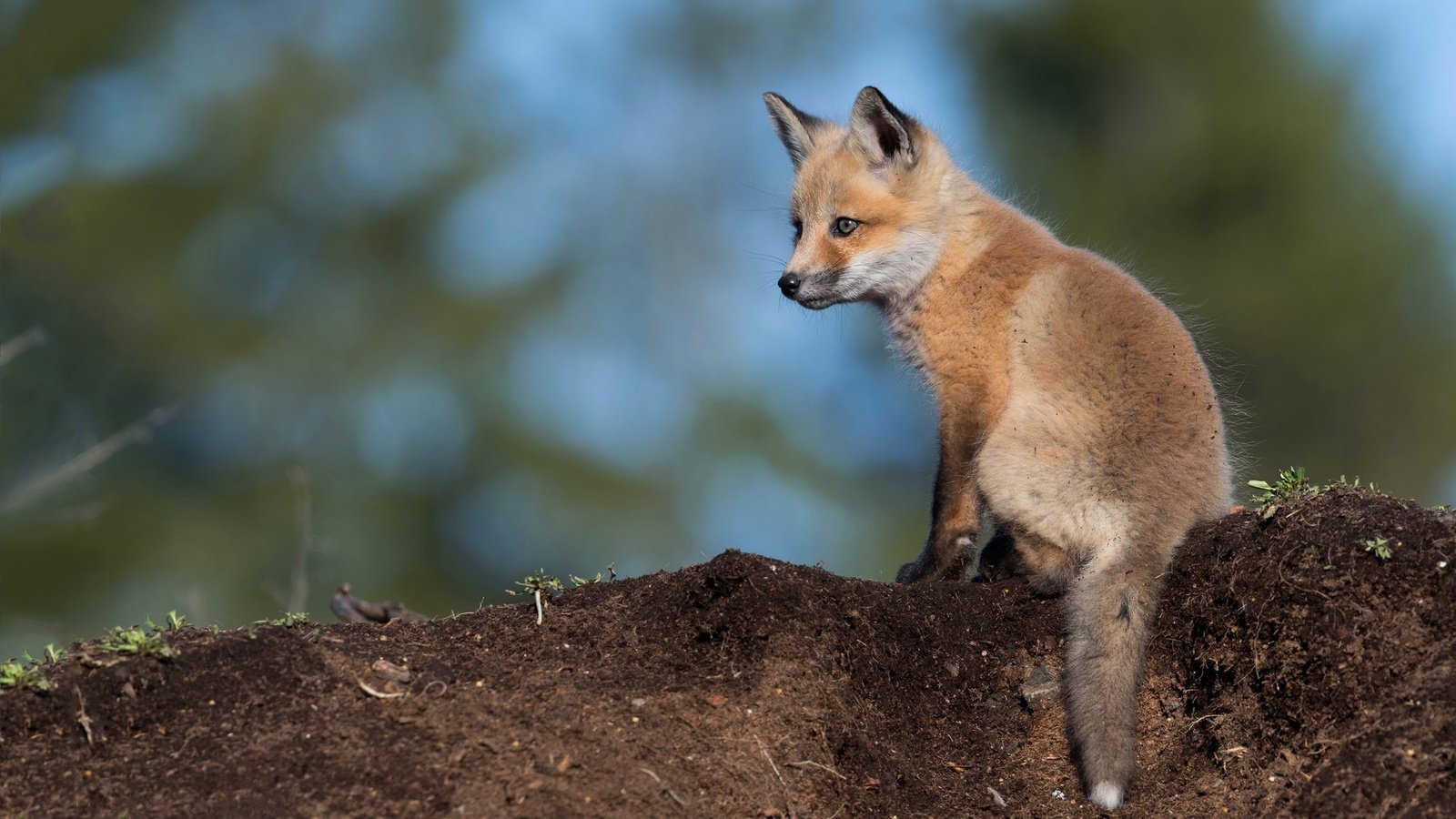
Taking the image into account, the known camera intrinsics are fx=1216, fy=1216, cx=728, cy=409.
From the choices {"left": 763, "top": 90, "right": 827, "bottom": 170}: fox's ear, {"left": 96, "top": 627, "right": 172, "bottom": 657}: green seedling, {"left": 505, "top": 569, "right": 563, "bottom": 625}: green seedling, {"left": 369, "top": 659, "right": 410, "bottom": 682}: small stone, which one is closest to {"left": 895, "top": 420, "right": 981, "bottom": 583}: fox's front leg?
{"left": 505, "top": 569, "right": 563, "bottom": 625}: green seedling

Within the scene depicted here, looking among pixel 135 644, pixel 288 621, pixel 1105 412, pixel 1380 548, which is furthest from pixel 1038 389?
pixel 135 644

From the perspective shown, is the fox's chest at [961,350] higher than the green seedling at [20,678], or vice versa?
the fox's chest at [961,350]

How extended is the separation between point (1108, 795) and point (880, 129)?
161 inches

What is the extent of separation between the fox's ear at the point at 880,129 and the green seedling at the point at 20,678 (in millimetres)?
4985

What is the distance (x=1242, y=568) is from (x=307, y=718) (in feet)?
12.0

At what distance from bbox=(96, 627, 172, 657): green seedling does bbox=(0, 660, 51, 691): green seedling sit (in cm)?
22

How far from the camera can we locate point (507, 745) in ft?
13.1

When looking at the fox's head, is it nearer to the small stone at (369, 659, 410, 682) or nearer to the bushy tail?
→ the bushy tail

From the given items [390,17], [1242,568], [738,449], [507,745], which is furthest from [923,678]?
[390,17]

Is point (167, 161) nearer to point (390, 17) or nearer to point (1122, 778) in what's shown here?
point (390, 17)

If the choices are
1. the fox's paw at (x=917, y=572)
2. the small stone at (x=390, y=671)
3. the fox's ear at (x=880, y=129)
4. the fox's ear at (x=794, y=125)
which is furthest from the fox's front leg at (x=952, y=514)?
the small stone at (x=390, y=671)

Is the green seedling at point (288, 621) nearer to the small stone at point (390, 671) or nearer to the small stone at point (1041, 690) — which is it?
the small stone at point (390, 671)

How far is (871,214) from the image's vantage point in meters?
7.09

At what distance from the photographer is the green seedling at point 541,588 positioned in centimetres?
494
